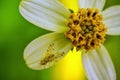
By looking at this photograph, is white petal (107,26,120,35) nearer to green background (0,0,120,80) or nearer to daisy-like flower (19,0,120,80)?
daisy-like flower (19,0,120,80)

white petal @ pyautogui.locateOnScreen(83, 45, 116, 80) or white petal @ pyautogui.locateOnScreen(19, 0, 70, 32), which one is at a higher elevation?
white petal @ pyautogui.locateOnScreen(19, 0, 70, 32)

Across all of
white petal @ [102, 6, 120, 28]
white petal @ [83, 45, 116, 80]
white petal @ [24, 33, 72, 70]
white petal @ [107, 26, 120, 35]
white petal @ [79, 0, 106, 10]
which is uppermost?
white petal @ [79, 0, 106, 10]

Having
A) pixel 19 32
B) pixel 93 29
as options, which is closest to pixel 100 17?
pixel 93 29

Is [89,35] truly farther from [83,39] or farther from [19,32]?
[19,32]

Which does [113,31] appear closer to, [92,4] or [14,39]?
[92,4]

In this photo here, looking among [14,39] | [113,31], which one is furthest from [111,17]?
[14,39]

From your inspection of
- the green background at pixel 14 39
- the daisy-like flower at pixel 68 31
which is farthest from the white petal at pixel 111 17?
the green background at pixel 14 39

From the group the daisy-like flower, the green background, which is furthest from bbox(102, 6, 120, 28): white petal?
the green background

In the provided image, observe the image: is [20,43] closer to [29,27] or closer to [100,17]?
[29,27]
